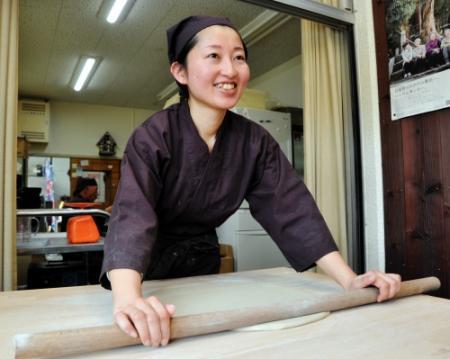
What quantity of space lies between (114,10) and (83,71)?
1.72m

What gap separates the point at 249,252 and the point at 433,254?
5.35 feet

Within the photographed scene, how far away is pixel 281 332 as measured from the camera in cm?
60

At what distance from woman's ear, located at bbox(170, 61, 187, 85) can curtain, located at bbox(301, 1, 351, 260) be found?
53.1 inches

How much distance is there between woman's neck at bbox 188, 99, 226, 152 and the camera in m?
0.95

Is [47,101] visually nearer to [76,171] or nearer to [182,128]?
[76,171]

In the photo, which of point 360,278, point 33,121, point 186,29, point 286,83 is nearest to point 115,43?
point 286,83

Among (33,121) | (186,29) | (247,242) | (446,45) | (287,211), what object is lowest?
(247,242)

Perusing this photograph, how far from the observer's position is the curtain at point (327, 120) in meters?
2.14

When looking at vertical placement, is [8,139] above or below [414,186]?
above

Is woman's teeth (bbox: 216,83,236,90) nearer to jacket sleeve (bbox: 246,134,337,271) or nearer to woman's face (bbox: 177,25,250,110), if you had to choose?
woman's face (bbox: 177,25,250,110)

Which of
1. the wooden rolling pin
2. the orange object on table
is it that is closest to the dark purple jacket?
the wooden rolling pin

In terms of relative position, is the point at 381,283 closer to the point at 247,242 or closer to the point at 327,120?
the point at 327,120

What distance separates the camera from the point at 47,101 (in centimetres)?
603

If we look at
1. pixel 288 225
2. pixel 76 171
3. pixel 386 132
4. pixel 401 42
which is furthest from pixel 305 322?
pixel 76 171
